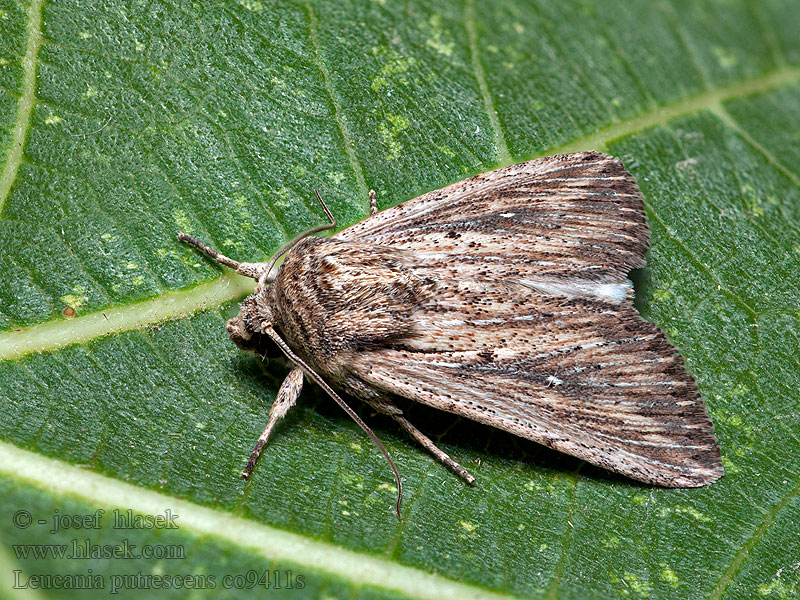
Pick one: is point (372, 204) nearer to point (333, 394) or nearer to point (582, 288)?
point (333, 394)

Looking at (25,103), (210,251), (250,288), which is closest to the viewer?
(25,103)

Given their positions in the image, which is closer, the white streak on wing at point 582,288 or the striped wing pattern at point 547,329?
the striped wing pattern at point 547,329

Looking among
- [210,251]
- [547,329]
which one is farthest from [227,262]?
[547,329]

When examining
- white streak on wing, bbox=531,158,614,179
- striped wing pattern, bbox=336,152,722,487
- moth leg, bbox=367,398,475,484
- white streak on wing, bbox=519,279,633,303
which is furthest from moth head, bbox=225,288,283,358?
white streak on wing, bbox=531,158,614,179

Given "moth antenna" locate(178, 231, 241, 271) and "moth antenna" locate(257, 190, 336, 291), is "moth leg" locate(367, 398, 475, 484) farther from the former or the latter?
"moth antenna" locate(178, 231, 241, 271)

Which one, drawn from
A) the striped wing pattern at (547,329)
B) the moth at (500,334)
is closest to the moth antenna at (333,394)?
the moth at (500,334)

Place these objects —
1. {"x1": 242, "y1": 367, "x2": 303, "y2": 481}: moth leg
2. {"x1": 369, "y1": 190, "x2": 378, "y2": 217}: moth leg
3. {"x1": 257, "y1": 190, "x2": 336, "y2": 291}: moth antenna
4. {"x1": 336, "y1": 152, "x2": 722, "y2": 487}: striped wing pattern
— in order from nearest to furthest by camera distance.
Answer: {"x1": 242, "y1": 367, "x2": 303, "y2": 481}: moth leg → {"x1": 336, "y1": 152, "x2": 722, "y2": 487}: striped wing pattern → {"x1": 257, "y1": 190, "x2": 336, "y2": 291}: moth antenna → {"x1": 369, "y1": 190, "x2": 378, "y2": 217}: moth leg

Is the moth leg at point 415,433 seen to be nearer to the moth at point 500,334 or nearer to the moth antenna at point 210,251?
the moth at point 500,334
